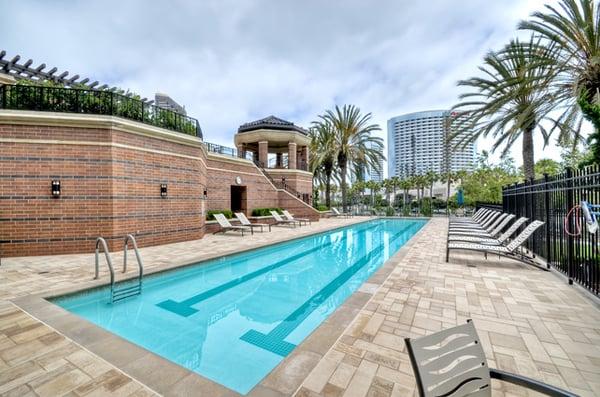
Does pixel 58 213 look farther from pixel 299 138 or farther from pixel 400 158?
pixel 400 158

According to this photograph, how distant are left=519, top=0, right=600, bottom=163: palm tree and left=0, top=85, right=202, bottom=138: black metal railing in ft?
42.5

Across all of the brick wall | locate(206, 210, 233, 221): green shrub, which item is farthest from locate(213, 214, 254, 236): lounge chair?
the brick wall

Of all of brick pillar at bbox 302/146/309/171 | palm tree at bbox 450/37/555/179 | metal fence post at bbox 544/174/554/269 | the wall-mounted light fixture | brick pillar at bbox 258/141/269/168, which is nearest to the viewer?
metal fence post at bbox 544/174/554/269

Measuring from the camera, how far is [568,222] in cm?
475

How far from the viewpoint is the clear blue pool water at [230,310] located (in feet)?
11.3

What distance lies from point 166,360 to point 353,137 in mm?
24129

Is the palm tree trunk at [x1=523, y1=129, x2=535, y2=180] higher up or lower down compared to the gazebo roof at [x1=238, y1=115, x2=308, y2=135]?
lower down

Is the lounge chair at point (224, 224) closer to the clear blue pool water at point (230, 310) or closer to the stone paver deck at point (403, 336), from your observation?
the clear blue pool water at point (230, 310)

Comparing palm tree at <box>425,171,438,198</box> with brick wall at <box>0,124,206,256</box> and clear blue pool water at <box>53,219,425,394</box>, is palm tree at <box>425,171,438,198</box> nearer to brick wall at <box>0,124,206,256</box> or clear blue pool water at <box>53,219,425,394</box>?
clear blue pool water at <box>53,219,425,394</box>

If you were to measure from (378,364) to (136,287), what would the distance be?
5080mm

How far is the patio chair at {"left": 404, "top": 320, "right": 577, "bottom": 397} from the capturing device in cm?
140

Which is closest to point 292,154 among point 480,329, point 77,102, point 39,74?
point 39,74

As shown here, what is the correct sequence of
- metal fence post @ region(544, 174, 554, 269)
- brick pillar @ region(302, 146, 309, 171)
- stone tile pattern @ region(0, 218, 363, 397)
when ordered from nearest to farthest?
stone tile pattern @ region(0, 218, 363, 397) → metal fence post @ region(544, 174, 554, 269) → brick pillar @ region(302, 146, 309, 171)

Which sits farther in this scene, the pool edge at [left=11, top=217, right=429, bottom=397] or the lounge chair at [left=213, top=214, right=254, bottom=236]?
the lounge chair at [left=213, top=214, right=254, bottom=236]
